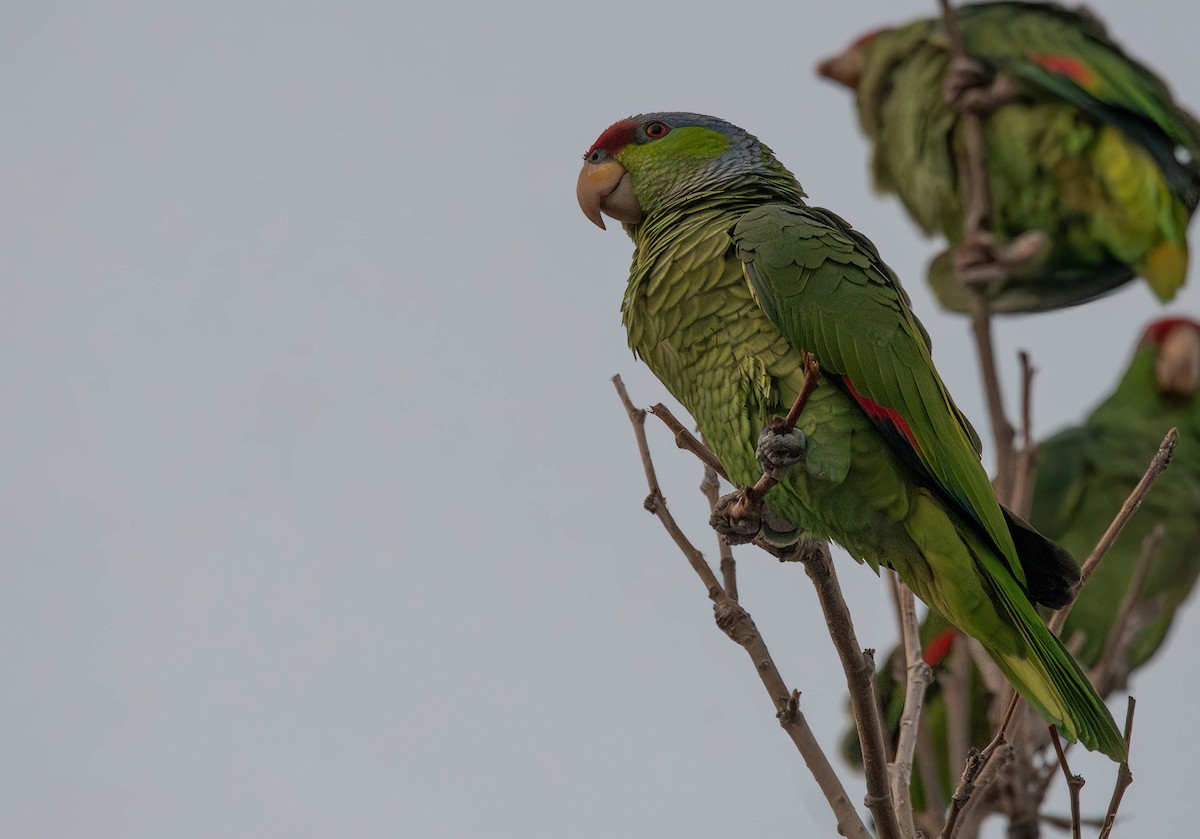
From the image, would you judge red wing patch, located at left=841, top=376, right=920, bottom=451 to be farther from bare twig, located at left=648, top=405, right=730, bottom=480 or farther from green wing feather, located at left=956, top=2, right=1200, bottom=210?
green wing feather, located at left=956, top=2, right=1200, bottom=210

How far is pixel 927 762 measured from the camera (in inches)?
108

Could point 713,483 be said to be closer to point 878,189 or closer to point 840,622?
point 840,622

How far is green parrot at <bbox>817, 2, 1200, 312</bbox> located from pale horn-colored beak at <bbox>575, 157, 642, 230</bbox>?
194cm

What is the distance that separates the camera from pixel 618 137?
8.86 feet

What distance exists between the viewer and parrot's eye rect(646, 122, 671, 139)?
2680 mm

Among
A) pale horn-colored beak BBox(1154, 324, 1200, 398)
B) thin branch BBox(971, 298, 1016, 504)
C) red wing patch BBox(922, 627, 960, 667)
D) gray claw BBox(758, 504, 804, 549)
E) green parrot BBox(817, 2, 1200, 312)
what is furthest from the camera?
pale horn-colored beak BBox(1154, 324, 1200, 398)

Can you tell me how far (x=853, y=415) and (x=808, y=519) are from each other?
0.20 meters

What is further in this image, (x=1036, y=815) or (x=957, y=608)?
(x=1036, y=815)

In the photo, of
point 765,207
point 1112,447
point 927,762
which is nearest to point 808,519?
point 765,207

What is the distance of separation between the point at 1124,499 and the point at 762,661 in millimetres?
3083

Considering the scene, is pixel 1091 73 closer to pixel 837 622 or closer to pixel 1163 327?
pixel 1163 327

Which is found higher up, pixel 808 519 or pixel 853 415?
pixel 853 415

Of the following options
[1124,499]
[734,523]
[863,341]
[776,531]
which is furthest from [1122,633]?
[1124,499]

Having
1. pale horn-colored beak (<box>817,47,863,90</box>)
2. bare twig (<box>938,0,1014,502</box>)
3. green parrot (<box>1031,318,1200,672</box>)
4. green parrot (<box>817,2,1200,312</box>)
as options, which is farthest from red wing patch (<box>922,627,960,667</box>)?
pale horn-colored beak (<box>817,47,863,90</box>)
